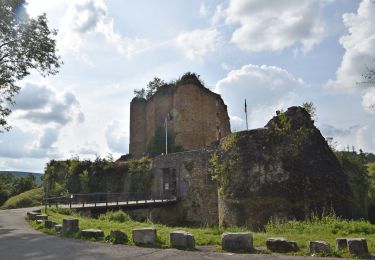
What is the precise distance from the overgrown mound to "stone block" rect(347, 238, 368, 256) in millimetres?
6957

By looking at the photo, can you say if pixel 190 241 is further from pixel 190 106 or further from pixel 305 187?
pixel 190 106

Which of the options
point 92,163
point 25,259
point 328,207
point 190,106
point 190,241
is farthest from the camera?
point 190,106

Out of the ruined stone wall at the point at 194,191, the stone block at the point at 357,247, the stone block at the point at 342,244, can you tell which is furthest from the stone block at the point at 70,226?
the ruined stone wall at the point at 194,191

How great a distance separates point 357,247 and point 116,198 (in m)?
18.5

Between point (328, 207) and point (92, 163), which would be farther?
point (92, 163)

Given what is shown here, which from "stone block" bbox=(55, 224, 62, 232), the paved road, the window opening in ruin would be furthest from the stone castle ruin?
the window opening in ruin

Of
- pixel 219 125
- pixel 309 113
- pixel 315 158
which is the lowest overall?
pixel 315 158

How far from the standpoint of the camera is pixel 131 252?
7727 mm

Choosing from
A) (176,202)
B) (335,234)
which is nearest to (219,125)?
(176,202)

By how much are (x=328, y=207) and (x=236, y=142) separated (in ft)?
14.6

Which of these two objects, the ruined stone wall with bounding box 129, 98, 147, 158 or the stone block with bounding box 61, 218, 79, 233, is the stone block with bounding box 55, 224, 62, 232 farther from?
the ruined stone wall with bounding box 129, 98, 147, 158

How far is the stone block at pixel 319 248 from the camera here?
7168mm

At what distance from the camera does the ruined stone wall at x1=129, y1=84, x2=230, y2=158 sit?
43.0 metres

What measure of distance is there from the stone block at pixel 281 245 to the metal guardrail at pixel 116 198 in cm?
1526
